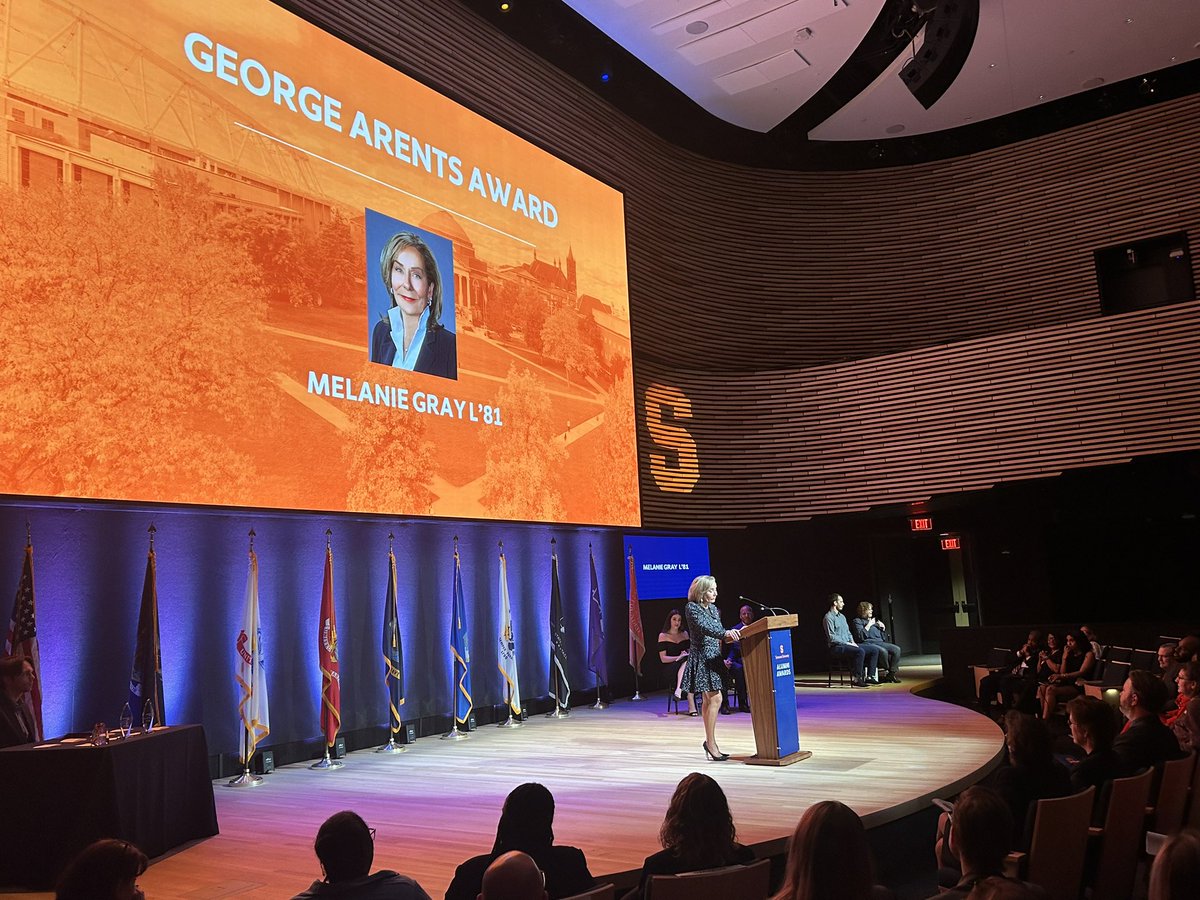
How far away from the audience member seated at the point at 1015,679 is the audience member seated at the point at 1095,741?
19.1 ft

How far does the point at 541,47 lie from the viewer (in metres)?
11.2

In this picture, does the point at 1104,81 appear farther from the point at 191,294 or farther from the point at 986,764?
the point at 191,294

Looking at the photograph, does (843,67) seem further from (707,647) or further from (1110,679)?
(707,647)

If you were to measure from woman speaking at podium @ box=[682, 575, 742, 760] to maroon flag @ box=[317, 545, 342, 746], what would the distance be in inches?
108

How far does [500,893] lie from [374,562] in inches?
274

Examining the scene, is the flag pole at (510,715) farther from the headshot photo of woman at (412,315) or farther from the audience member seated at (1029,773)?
the audience member seated at (1029,773)

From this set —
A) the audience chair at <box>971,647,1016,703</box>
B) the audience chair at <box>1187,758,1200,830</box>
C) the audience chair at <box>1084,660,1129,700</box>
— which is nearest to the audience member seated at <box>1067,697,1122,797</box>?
the audience chair at <box>1187,758,1200,830</box>

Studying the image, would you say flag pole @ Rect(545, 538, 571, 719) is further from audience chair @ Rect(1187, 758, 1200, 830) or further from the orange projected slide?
audience chair @ Rect(1187, 758, 1200, 830)

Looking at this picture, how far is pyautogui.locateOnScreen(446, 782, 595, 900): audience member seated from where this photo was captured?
272 centimetres

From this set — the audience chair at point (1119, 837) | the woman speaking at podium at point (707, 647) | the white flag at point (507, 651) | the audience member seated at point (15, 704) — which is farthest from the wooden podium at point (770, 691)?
the audience member seated at point (15, 704)

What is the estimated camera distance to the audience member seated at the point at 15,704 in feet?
16.0

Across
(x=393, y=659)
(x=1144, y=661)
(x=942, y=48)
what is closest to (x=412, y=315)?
(x=393, y=659)

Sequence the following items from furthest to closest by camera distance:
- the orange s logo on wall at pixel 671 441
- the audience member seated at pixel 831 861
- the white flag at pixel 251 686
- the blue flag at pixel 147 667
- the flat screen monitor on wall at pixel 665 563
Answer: the orange s logo on wall at pixel 671 441
the flat screen monitor on wall at pixel 665 563
the white flag at pixel 251 686
the blue flag at pixel 147 667
the audience member seated at pixel 831 861

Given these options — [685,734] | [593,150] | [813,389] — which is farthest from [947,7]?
[685,734]
